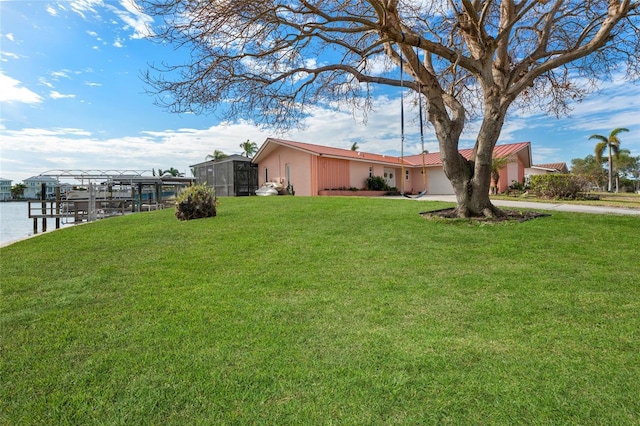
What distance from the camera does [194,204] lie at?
10.4 metres

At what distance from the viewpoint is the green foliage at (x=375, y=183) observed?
2427cm

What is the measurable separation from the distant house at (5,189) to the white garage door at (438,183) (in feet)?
98.2

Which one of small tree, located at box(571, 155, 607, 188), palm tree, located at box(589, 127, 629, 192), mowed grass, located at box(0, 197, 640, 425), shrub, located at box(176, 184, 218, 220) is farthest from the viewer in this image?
small tree, located at box(571, 155, 607, 188)

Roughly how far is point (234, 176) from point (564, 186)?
19484mm

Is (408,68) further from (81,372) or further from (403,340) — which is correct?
(81,372)

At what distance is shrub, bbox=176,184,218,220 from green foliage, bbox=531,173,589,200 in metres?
15.6

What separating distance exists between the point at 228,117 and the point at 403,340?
→ 6915mm

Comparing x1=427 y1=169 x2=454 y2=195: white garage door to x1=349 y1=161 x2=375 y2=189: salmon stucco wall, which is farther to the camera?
x1=427 y1=169 x2=454 y2=195: white garage door

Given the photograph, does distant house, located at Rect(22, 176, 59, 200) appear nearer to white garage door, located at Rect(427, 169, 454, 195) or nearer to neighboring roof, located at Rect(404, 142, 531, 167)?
neighboring roof, located at Rect(404, 142, 531, 167)

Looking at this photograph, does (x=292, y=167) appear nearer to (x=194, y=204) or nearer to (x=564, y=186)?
(x=194, y=204)

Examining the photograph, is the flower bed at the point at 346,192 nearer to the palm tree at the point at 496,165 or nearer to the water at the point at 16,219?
the palm tree at the point at 496,165

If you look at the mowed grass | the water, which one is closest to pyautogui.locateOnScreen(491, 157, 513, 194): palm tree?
the mowed grass

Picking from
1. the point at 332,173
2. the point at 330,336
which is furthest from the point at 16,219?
the point at 330,336

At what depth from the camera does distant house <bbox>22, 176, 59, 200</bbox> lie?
17117 millimetres
